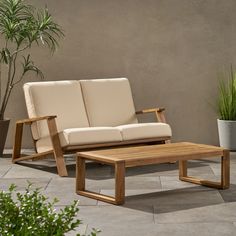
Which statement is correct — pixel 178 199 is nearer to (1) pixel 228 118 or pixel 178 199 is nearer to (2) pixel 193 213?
(2) pixel 193 213

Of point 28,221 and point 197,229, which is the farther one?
point 197,229

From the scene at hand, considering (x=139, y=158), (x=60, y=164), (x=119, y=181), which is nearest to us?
(x=119, y=181)

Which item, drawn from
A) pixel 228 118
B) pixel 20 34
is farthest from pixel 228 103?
pixel 20 34

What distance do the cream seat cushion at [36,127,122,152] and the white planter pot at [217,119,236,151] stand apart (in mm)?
1506

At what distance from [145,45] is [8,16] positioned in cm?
171

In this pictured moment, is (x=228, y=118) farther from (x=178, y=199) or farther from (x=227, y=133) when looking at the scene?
(x=178, y=199)

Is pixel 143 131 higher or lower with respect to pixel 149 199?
higher

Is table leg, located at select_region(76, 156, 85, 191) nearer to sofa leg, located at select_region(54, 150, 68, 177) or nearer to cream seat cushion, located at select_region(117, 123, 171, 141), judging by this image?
sofa leg, located at select_region(54, 150, 68, 177)

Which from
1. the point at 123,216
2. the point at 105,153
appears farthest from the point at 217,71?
the point at 123,216

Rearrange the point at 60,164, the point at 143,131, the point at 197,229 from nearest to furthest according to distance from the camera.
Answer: the point at 197,229, the point at 60,164, the point at 143,131

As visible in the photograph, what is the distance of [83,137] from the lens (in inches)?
217

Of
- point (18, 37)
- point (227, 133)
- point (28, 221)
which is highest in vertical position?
point (18, 37)

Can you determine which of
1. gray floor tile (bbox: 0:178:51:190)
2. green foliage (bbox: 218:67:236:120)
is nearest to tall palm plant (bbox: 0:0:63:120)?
gray floor tile (bbox: 0:178:51:190)

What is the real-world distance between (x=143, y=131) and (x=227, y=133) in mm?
1303
